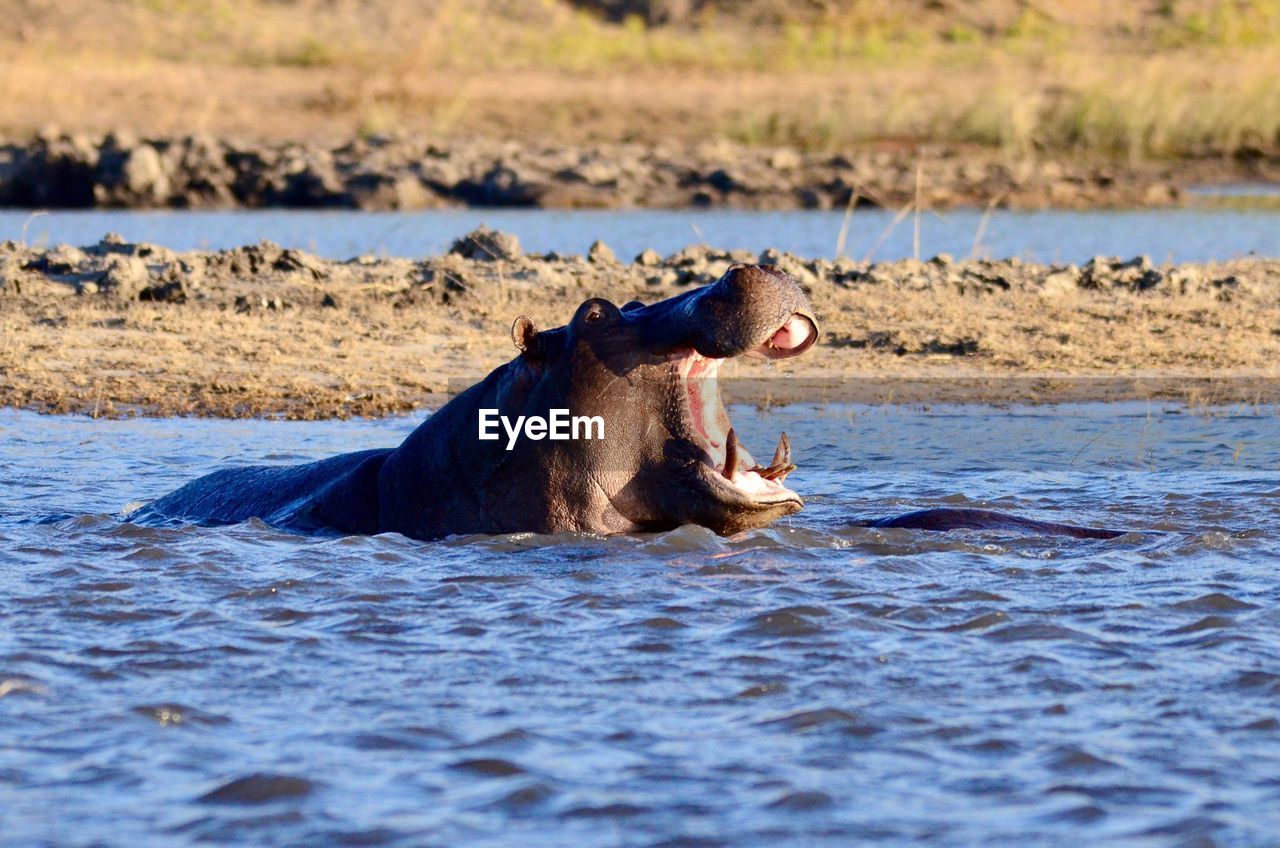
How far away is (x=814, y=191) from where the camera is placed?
2109 centimetres

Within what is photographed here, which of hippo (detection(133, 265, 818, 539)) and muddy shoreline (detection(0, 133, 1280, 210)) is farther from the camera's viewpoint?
muddy shoreline (detection(0, 133, 1280, 210))

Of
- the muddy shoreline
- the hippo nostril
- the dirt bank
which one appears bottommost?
the dirt bank

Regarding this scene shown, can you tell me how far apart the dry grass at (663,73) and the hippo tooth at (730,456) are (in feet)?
65.4

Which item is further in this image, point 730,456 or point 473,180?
point 473,180

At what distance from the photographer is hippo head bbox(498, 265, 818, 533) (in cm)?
503

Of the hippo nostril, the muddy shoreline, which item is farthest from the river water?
the hippo nostril

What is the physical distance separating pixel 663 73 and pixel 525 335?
94.3 ft

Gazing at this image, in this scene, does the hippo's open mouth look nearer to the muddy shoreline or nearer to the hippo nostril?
the hippo nostril

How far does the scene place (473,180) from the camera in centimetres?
2131

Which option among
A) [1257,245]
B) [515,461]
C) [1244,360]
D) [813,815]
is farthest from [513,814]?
[1257,245]

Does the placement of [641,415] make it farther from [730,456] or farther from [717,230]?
[717,230]

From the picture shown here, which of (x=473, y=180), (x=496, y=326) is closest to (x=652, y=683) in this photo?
(x=496, y=326)

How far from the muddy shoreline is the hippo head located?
1535 centimetres

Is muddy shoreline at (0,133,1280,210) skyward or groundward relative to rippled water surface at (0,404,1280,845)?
skyward
